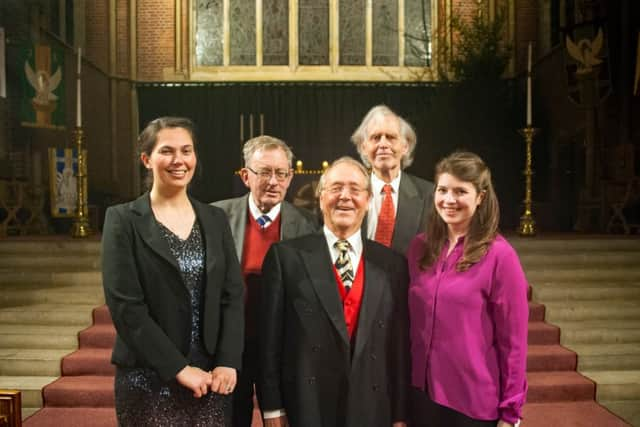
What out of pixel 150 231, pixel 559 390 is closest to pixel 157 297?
pixel 150 231

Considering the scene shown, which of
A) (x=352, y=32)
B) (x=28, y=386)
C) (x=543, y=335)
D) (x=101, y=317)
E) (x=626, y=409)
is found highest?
(x=352, y=32)

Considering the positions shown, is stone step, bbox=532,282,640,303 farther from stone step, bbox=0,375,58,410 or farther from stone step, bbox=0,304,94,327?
stone step, bbox=0,375,58,410

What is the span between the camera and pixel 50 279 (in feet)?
17.1

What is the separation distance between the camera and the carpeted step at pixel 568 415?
3488 millimetres

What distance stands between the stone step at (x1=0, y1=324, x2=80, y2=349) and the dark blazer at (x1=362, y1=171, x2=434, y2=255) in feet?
9.88

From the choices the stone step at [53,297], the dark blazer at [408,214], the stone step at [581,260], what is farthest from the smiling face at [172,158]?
the stone step at [581,260]

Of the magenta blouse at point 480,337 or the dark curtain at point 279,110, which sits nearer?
the magenta blouse at point 480,337

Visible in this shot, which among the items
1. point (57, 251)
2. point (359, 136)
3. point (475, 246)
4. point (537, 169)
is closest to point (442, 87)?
point (537, 169)

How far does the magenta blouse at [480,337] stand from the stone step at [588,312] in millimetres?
3111

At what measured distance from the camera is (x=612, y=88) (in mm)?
7852

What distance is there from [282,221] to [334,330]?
586 mm

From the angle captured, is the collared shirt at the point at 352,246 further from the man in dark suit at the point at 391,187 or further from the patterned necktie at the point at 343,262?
the man in dark suit at the point at 391,187

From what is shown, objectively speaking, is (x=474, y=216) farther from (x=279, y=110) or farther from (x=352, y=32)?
(x=352, y=32)

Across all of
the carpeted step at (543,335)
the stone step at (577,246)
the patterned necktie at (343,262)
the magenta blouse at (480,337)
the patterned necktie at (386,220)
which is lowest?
the carpeted step at (543,335)
